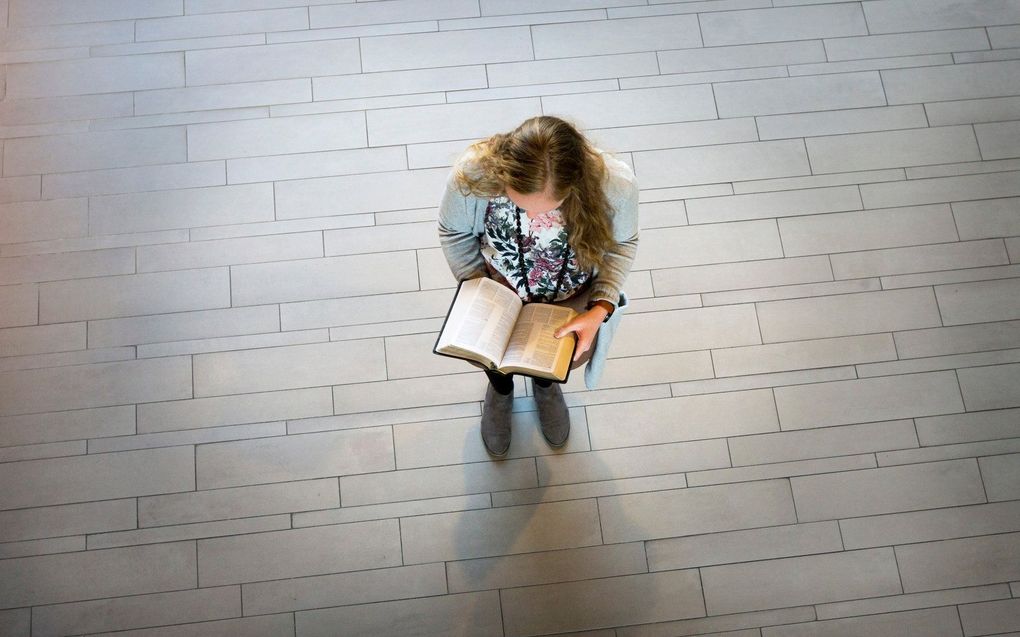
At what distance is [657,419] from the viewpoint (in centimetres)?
290

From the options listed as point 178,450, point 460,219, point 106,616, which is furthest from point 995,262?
point 106,616

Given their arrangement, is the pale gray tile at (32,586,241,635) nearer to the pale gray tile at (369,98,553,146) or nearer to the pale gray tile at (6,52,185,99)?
the pale gray tile at (369,98,553,146)

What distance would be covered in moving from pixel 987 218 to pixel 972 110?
50 centimetres

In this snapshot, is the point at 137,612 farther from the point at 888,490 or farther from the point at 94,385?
the point at 888,490

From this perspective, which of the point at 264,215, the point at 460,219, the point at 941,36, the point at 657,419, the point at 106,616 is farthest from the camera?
the point at 941,36

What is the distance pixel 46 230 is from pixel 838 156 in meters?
3.17

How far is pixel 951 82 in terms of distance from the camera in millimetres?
3348

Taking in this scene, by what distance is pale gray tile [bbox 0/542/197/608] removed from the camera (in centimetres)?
269

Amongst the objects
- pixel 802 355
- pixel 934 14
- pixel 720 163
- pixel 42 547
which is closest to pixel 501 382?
pixel 802 355

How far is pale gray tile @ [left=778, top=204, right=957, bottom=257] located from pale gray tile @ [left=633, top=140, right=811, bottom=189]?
0.23 metres

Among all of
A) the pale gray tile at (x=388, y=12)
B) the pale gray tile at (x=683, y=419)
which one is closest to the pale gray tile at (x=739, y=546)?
the pale gray tile at (x=683, y=419)

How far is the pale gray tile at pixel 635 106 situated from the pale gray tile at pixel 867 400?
3.94 feet

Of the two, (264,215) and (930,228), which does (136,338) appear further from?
(930,228)

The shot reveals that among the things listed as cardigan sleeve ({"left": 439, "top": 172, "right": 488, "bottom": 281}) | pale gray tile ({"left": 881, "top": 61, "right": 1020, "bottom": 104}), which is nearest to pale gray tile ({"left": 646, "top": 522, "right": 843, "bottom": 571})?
cardigan sleeve ({"left": 439, "top": 172, "right": 488, "bottom": 281})
